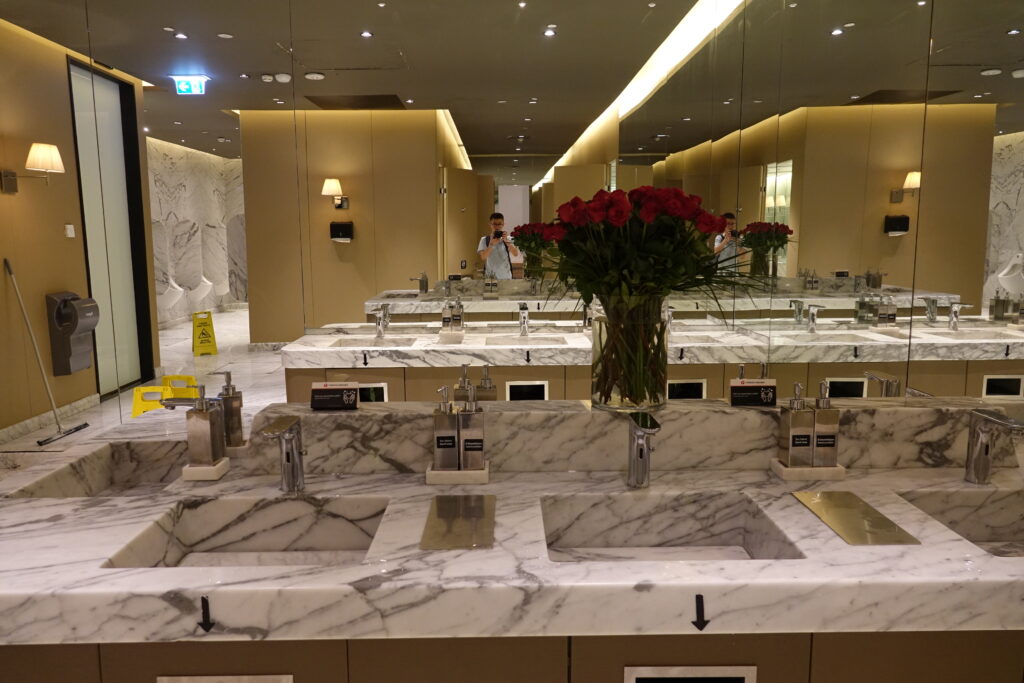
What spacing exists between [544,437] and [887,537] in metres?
0.85

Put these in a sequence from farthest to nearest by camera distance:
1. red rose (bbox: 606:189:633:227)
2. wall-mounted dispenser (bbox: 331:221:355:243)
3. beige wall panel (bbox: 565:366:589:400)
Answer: wall-mounted dispenser (bbox: 331:221:355:243) < beige wall panel (bbox: 565:366:589:400) < red rose (bbox: 606:189:633:227)

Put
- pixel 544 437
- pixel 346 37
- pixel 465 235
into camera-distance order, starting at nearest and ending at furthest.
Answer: pixel 544 437
pixel 465 235
pixel 346 37

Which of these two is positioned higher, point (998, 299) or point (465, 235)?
point (465, 235)

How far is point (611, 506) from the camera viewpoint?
1.74 m

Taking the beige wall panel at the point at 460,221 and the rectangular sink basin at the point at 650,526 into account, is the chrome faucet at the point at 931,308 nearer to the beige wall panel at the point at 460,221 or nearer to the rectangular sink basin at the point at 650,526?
the rectangular sink basin at the point at 650,526

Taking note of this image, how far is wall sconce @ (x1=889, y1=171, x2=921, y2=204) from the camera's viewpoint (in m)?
1.98

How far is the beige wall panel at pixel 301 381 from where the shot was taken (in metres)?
2.13

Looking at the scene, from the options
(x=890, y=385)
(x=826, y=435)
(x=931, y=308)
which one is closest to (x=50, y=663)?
(x=826, y=435)

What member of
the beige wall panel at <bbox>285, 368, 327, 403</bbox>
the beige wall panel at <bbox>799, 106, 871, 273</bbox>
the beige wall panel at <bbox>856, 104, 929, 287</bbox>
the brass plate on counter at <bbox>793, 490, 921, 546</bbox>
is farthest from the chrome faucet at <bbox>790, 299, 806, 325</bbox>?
the beige wall panel at <bbox>285, 368, 327, 403</bbox>

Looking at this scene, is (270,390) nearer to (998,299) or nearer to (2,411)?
(998,299)

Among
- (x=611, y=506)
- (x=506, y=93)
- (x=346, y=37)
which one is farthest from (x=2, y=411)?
(x=611, y=506)

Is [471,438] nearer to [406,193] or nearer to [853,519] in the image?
[853,519]

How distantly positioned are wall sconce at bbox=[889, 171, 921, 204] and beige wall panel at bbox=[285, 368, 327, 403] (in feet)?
5.86

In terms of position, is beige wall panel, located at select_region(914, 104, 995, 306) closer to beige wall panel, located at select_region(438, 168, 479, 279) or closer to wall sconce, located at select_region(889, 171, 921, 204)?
wall sconce, located at select_region(889, 171, 921, 204)
